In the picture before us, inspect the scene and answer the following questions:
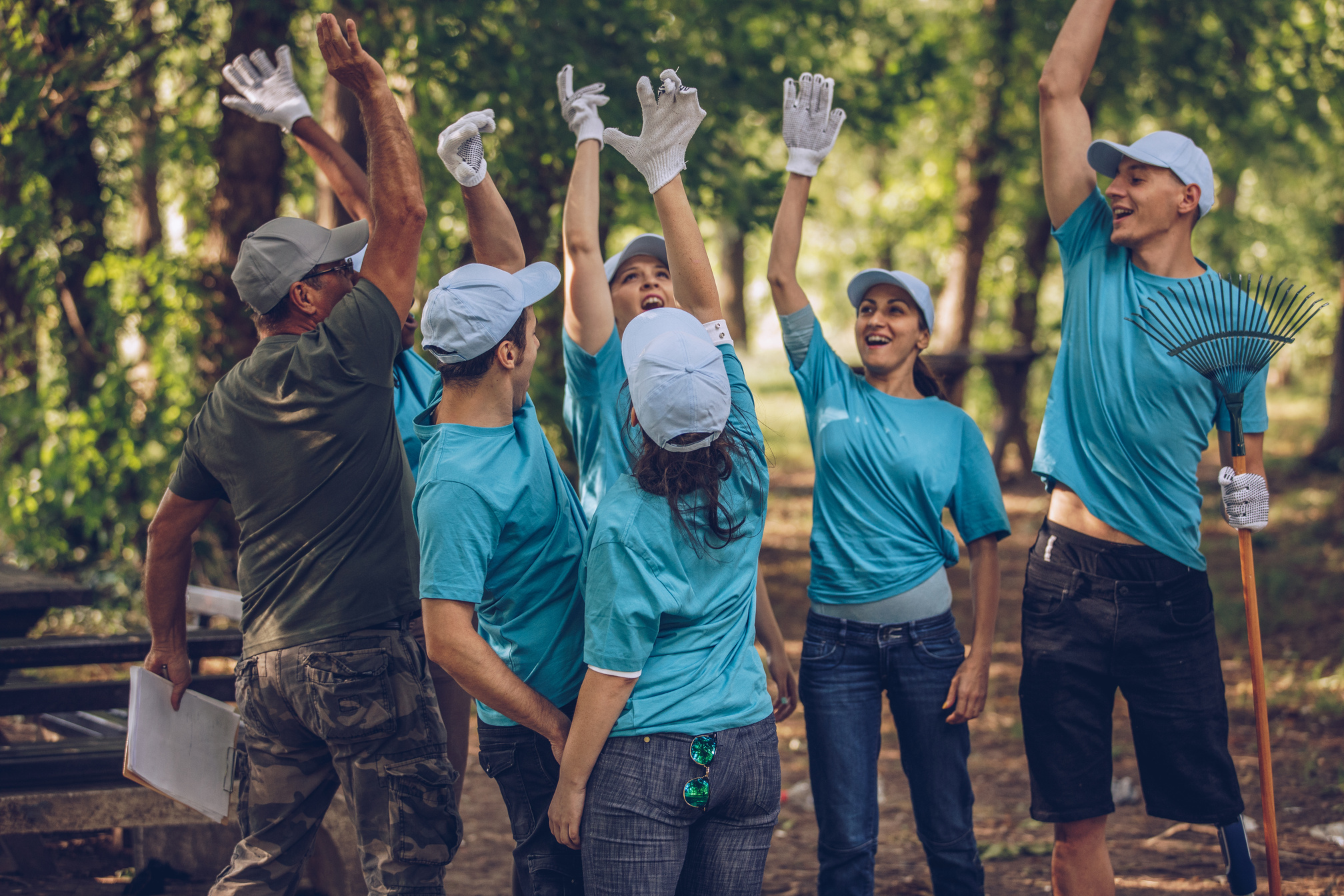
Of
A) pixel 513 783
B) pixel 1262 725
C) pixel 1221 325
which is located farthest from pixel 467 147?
pixel 1262 725

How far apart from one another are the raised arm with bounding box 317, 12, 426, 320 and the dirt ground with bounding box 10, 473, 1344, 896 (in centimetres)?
243

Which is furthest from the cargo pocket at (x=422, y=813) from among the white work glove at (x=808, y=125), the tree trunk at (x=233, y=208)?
the tree trunk at (x=233, y=208)

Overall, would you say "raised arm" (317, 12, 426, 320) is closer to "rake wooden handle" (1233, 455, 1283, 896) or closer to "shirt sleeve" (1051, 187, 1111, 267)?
"shirt sleeve" (1051, 187, 1111, 267)

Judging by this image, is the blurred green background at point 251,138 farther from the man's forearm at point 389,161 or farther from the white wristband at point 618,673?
the white wristband at point 618,673

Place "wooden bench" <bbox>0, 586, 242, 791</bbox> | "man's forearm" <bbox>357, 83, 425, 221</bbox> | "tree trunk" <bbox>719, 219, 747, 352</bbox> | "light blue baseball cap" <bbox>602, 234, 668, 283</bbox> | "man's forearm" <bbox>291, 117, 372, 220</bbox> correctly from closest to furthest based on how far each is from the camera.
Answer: "man's forearm" <bbox>357, 83, 425, 221</bbox> < "light blue baseball cap" <bbox>602, 234, 668, 283</bbox> < "wooden bench" <bbox>0, 586, 242, 791</bbox> < "man's forearm" <bbox>291, 117, 372, 220</bbox> < "tree trunk" <bbox>719, 219, 747, 352</bbox>

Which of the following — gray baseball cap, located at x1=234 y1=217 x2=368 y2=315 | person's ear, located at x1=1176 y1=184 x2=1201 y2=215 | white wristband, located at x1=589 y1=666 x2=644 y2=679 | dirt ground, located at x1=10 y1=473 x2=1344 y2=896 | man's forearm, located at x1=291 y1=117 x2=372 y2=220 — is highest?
man's forearm, located at x1=291 y1=117 x2=372 y2=220

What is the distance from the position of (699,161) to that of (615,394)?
3807 millimetres

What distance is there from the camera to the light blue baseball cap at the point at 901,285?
10.8 feet

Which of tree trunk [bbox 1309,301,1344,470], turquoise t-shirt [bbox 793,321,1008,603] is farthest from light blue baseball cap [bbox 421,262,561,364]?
tree trunk [bbox 1309,301,1344,470]

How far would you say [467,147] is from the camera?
9.84 ft

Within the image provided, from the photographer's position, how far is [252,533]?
109 inches

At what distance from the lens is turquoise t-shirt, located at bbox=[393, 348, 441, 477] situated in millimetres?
3326

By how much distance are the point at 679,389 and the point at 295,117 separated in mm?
2508

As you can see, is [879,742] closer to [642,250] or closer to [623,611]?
[623,611]
